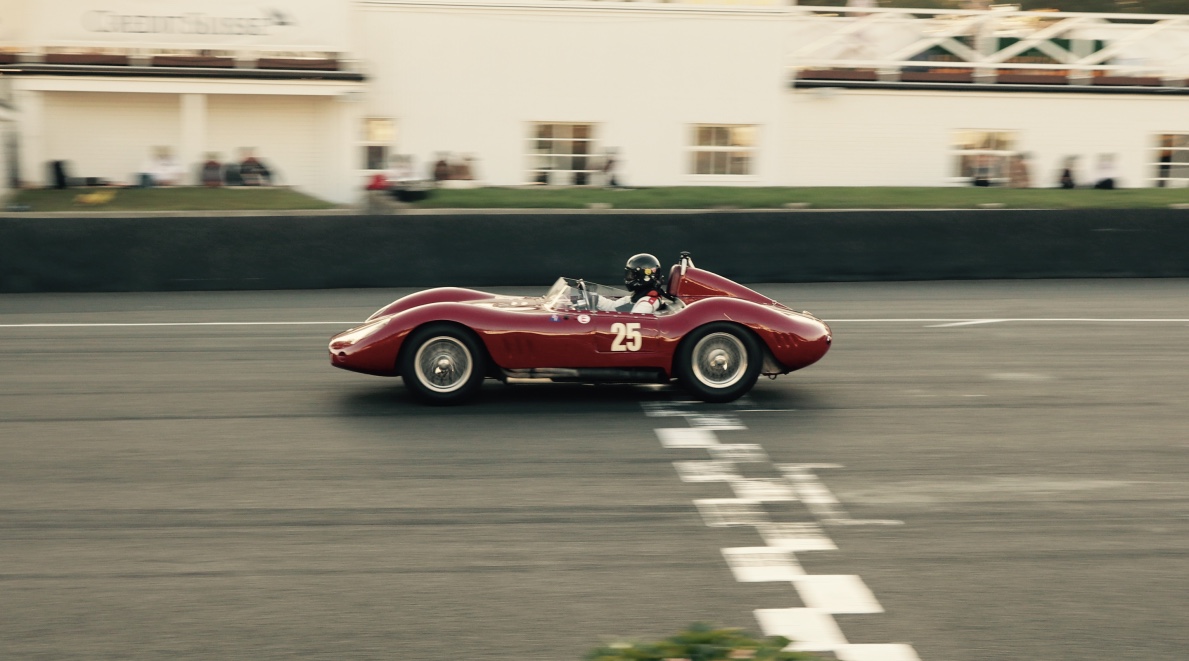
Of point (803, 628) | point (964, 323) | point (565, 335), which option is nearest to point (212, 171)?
point (964, 323)

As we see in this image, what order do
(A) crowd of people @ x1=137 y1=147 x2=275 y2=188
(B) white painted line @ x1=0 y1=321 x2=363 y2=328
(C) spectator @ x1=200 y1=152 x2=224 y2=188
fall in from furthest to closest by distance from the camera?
(C) spectator @ x1=200 y1=152 x2=224 y2=188 < (A) crowd of people @ x1=137 y1=147 x2=275 y2=188 < (B) white painted line @ x1=0 y1=321 x2=363 y2=328

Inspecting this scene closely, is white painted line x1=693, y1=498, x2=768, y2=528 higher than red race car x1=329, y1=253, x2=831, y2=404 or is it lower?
lower

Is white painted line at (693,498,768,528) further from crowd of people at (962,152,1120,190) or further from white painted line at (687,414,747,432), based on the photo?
crowd of people at (962,152,1120,190)

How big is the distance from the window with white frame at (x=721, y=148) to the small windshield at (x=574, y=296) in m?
15.6

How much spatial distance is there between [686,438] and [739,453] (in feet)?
1.46

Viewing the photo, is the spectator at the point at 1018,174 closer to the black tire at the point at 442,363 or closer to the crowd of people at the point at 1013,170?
the crowd of people at the point at 1013,170

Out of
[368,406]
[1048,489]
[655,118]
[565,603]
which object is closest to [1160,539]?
[1048,489]

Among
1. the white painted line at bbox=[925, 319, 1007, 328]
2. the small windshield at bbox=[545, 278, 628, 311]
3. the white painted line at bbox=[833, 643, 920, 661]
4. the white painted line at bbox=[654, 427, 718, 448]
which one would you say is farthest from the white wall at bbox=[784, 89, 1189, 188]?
the white painted line at bbox=[833, 643, 920, 661]

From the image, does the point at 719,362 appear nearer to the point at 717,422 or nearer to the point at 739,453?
the point at 717,422

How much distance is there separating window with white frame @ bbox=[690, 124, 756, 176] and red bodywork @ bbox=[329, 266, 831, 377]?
15.6 metres

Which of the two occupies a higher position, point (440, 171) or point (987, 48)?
point (987, 48)

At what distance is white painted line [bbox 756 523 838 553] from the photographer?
599 cm

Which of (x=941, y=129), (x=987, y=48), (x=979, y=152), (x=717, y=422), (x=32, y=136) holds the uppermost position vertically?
(x=987, y=48)

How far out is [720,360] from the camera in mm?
8844
